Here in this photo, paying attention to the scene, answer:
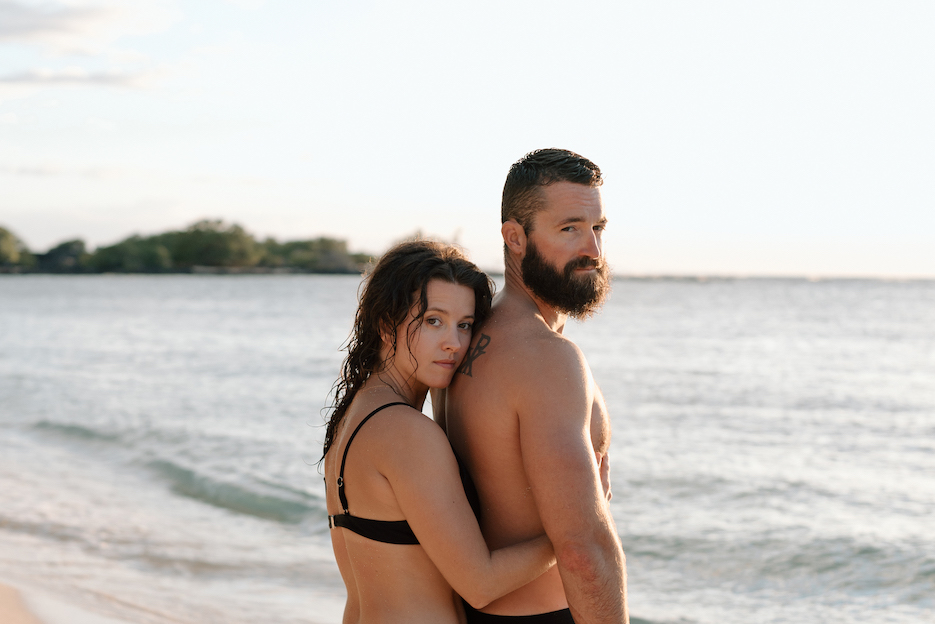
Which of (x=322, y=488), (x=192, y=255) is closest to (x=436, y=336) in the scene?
(x=322, y=488)

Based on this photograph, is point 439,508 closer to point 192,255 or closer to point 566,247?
point 566,247

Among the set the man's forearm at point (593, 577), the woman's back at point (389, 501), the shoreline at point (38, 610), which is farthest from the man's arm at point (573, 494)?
the shoreline at point (38, 610)

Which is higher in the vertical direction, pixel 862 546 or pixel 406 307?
pixel 406 307

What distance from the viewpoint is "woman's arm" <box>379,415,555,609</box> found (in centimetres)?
230

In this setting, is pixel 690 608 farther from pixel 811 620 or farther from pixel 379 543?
pixel 379 543

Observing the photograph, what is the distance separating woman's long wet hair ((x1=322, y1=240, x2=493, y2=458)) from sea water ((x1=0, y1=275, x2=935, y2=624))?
369 cm

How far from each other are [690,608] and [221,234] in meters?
114

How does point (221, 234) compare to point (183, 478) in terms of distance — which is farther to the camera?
Answer: point (221, 234)

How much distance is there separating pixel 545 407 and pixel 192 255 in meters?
118

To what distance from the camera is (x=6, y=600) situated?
17.6 ft

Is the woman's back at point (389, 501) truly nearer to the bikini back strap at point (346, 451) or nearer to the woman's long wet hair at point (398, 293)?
the bikini back strap at point (346, 451)

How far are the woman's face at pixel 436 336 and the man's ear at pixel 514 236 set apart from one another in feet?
0.82

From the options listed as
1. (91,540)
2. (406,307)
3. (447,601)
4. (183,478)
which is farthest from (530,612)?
(183,478)

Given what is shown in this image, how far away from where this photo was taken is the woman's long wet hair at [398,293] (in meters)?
2.54
